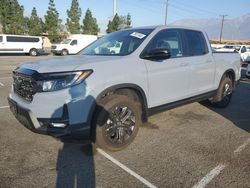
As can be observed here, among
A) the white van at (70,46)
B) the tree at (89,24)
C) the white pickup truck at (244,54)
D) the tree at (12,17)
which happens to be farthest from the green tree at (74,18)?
the white pickup truck at (244,54)

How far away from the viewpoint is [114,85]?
12.9ft

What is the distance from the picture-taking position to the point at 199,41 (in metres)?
5.70

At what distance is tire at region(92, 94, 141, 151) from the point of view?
3.88 meters

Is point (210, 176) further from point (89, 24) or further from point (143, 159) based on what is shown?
point (89, 24)

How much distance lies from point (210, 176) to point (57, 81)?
2266 millimetres

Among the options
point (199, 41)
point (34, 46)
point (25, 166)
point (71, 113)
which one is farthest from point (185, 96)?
point (34, 46)

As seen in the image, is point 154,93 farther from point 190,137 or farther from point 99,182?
point 99,182

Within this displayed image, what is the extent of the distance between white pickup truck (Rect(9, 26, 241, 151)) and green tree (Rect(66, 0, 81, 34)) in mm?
49151

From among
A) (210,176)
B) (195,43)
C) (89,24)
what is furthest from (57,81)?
(89,24)

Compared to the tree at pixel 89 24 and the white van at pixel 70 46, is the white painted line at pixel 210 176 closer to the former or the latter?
the white van at pixel 70 46

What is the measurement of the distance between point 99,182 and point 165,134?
1.92m

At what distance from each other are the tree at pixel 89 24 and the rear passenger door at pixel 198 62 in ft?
166

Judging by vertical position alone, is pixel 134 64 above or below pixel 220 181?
above

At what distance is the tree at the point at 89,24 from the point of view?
5462cm
